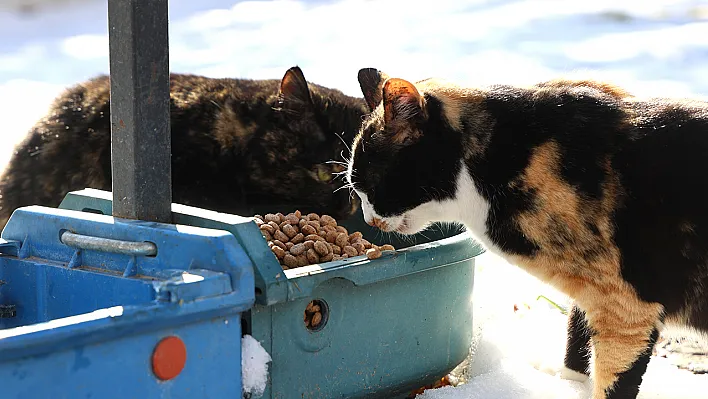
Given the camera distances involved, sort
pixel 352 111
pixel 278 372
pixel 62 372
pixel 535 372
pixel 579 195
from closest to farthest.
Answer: pixel 62 372
pixel 278 372
pixel 579 195
pixel 535 372
pixel 352 111

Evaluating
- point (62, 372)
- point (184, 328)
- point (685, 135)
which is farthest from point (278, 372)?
point (685, 135)

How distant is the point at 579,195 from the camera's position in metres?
1.85

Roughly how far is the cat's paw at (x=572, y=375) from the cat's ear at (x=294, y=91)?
1.16 meters

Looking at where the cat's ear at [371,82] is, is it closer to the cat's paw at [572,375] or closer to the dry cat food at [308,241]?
the dry cat food at [308,241]

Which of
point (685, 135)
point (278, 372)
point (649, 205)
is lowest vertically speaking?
point (278, 372)

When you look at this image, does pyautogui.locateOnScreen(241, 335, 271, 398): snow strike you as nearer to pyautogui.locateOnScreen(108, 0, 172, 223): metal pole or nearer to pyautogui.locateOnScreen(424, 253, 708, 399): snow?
pyautogui.locateOnScreen(108, 0, 172, 223): metal pole

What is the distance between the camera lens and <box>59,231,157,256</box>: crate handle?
5.13 feet

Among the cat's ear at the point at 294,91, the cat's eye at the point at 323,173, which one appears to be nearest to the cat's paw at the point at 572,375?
the cat's eye at the point at 323,173

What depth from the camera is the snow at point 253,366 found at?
1.64 meters

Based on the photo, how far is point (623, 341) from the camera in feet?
6.11

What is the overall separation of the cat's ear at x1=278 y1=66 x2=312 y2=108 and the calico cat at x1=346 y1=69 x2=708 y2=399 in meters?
0.70

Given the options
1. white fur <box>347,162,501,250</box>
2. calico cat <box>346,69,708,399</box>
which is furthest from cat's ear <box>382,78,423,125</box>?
white fur <box>347,162,501,250</box>

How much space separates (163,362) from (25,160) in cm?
142

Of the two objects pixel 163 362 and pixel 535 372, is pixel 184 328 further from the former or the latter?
pixel 535 372
